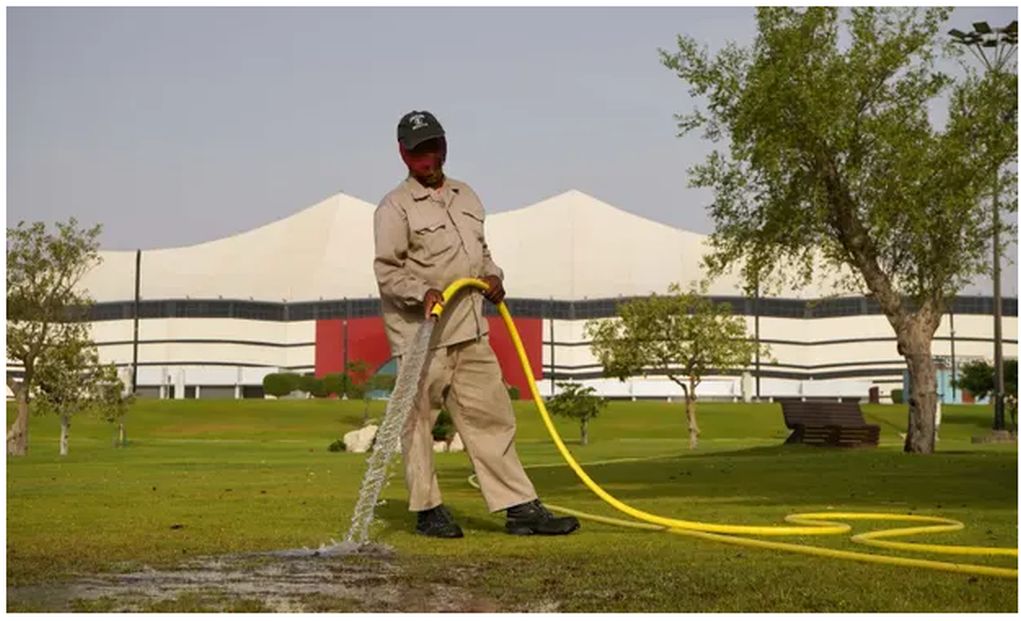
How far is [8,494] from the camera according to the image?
1628 centimetres

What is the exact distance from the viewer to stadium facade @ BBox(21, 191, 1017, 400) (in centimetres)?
14025

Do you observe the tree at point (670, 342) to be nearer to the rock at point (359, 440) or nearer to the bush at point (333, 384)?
the rock at point (359, 440)

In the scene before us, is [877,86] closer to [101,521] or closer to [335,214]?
[101,521]

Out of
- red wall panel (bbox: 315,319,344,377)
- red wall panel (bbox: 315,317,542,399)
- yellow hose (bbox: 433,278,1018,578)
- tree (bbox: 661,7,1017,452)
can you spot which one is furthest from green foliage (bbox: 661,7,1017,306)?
red wall panel (bbox: 315,319,344,377)

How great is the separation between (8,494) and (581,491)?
5.32 meters

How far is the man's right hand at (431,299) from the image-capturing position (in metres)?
9.70

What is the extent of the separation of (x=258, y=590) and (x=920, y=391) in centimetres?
2851

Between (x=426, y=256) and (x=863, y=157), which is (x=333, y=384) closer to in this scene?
(x=863, y=157)

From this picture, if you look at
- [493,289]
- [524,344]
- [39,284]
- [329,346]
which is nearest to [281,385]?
[329,346]

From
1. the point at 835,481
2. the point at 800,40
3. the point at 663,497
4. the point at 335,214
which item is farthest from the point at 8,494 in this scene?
the point at 335,214

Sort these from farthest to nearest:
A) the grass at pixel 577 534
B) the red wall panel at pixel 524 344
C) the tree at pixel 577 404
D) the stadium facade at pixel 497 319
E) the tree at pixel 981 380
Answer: the red wall panel at pixel 524 344 → the stadium facade at pixel 497 319 → the tree at pixel 981 380 → the tree at pixel 577 404 → the grass at pixel 577 534

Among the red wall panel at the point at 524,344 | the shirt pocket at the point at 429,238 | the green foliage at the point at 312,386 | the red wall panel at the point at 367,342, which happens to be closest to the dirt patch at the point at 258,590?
the shirt pocket at the point at 429,238

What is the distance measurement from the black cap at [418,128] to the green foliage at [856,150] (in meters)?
22.6

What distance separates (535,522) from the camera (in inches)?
396
